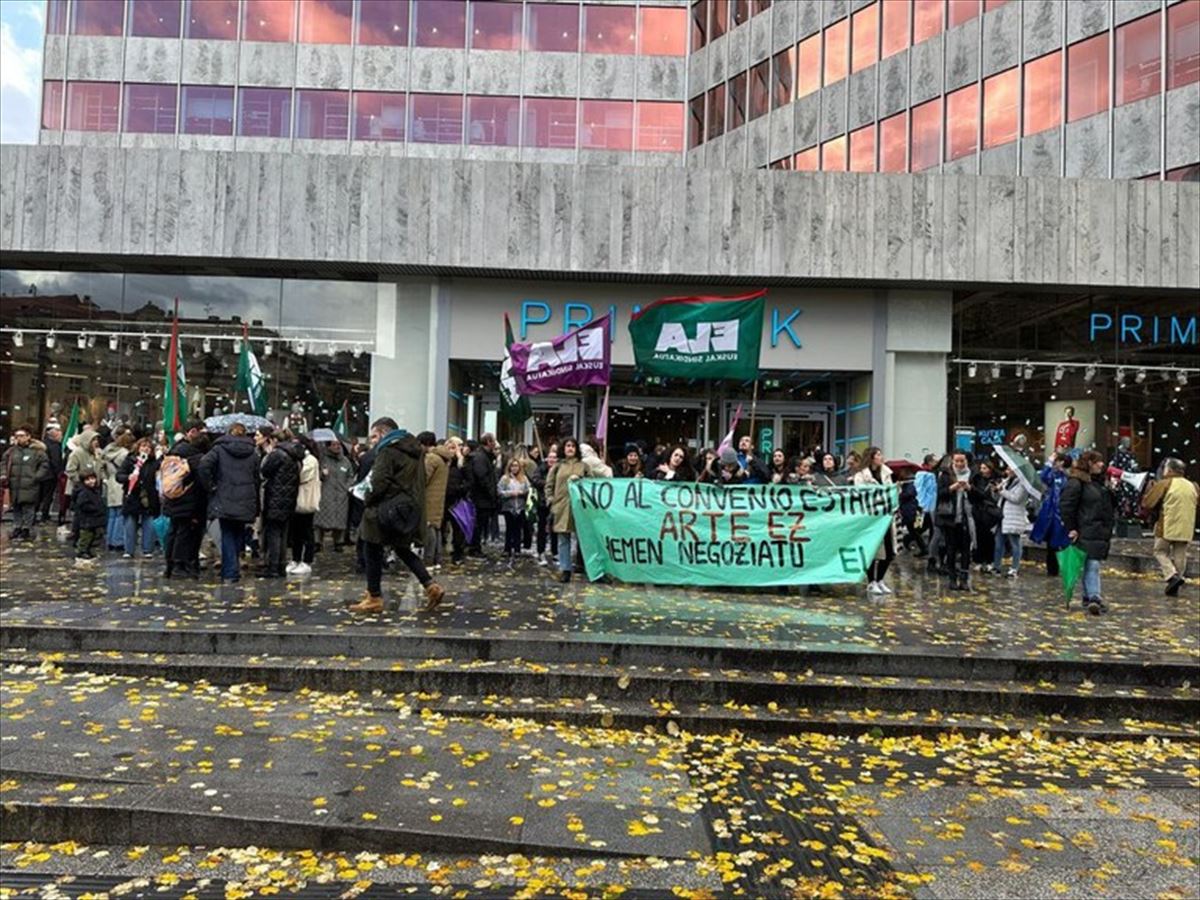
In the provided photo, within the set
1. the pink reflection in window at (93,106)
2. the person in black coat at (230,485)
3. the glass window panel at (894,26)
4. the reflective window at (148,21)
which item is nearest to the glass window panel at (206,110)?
the reflective window at (148,21)

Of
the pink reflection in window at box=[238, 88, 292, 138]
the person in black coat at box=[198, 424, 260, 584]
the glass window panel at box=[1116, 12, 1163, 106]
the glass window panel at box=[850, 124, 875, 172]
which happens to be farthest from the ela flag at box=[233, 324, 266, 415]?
the glass window panel at box=[1116, 12, 1163, 106]

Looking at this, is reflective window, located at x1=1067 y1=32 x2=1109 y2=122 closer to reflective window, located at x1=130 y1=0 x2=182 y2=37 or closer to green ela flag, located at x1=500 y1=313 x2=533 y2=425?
green ela flag, located at x1=500 y1=313 x2=533 y2=425

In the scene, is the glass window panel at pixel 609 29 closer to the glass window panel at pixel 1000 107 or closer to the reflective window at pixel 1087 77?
the glass window panel at pixel 1000 107

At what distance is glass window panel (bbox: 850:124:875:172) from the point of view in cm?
2662

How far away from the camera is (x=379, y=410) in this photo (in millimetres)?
20000

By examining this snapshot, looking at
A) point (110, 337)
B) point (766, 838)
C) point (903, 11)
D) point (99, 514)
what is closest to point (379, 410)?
point (110, 337)

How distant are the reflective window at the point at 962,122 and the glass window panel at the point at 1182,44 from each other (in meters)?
4.56

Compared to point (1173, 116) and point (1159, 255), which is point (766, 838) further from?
point (1173, 116)

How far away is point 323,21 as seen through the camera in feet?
102

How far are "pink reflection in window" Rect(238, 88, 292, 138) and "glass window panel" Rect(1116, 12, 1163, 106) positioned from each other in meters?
24.9

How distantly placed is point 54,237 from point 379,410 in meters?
7.51

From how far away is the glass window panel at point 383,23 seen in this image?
31.0m

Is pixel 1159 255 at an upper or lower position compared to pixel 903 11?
lower

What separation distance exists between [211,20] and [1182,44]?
29004mm
